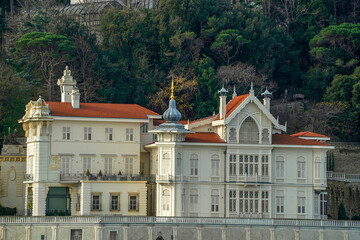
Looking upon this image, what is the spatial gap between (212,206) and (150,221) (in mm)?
6839

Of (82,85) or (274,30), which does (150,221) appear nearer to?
(82,85)

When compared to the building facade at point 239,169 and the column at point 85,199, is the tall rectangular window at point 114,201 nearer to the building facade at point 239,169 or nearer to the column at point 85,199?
the column at point 85,199

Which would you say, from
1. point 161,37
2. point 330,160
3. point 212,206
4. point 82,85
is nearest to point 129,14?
point 161,37

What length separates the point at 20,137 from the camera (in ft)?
308

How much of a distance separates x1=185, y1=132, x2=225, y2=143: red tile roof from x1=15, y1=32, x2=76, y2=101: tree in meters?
24.1

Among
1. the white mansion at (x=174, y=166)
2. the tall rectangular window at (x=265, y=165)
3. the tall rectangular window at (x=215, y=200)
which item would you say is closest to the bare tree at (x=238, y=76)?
the white mansion at (x=174, y=166)

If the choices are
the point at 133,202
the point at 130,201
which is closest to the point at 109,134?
the point at 130,201

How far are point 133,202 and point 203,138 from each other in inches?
303

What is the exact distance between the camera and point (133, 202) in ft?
270

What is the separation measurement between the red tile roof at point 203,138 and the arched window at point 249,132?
1805 millimetres

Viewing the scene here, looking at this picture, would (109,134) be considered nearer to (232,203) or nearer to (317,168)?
(232,203)

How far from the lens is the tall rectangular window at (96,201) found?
81438 millimetres

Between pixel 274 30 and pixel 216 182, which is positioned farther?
pixel 274 30

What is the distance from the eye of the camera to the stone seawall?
75.4 m
